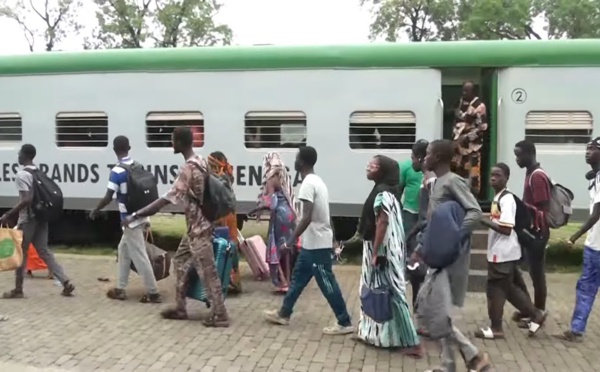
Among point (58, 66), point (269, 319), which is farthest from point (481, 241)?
point (58, 66)

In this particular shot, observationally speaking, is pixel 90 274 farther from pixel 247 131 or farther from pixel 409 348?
pixel 409 348

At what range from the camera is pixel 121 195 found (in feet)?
22.7

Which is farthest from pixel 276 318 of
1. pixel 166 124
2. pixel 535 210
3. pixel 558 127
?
pixel 558 127

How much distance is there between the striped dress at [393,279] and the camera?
17.5 feet

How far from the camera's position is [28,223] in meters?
7.21

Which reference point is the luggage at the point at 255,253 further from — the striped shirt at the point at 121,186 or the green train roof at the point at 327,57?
the green train roof at the point at 327,57

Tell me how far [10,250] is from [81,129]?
375 centimetres

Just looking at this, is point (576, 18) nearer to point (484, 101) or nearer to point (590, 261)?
point (484, 101)

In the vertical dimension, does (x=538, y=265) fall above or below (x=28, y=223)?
below

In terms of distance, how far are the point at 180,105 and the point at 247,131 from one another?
3.58ft

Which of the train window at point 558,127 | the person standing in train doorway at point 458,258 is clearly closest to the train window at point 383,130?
the train window at point 558,127

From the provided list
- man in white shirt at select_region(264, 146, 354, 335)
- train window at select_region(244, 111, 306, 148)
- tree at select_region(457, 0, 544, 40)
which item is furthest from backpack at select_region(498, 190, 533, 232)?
tree at select_region(457, 0, 544, 40)

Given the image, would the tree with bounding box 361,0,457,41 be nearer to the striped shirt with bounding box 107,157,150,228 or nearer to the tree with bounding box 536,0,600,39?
the tree with bounding box 536,0,600,39

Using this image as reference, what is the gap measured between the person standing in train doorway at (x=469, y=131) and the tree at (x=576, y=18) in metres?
26.3
